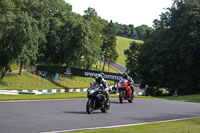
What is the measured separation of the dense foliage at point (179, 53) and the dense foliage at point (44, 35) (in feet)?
72.3

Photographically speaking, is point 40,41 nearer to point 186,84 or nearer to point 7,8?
point 7,8

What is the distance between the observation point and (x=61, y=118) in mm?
14359

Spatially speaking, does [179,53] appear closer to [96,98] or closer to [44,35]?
[44,35]

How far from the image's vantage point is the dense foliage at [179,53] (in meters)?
53.9

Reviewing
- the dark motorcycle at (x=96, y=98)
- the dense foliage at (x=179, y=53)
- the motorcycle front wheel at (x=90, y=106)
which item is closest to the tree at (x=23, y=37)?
the dense foliage at (x=179, y=53)

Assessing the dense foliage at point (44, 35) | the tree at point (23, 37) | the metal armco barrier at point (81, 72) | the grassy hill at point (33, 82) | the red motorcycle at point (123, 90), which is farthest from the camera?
the dense foliage at point (44, 35)

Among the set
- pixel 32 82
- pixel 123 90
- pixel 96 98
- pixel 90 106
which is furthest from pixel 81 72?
pixel 90 106

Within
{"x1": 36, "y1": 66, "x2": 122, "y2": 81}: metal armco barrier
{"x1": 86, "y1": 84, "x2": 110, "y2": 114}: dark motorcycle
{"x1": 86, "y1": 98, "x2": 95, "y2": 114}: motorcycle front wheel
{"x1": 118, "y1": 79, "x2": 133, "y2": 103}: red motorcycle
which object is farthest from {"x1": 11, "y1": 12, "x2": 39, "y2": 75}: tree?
{"x1": 86, "y1": 98, "x2": 95, "y2": 114}: motorcycle front wheel

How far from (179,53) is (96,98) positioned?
3961 centimetres

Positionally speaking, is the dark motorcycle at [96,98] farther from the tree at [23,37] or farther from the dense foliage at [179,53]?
the tree at [23,37]

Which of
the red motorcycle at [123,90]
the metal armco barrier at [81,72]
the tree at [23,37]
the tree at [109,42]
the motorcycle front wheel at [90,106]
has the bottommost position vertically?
the motorcycle front wheel at [90,106]

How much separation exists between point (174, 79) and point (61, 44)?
36612 millimetres

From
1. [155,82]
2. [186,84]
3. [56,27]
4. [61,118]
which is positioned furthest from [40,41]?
[61,118]

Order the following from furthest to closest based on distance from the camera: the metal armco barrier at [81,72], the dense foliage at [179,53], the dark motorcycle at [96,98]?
the metal armco barrier at [81,72] → the dense foliage at [179,53] → the dark motorcycle at [96,98]
